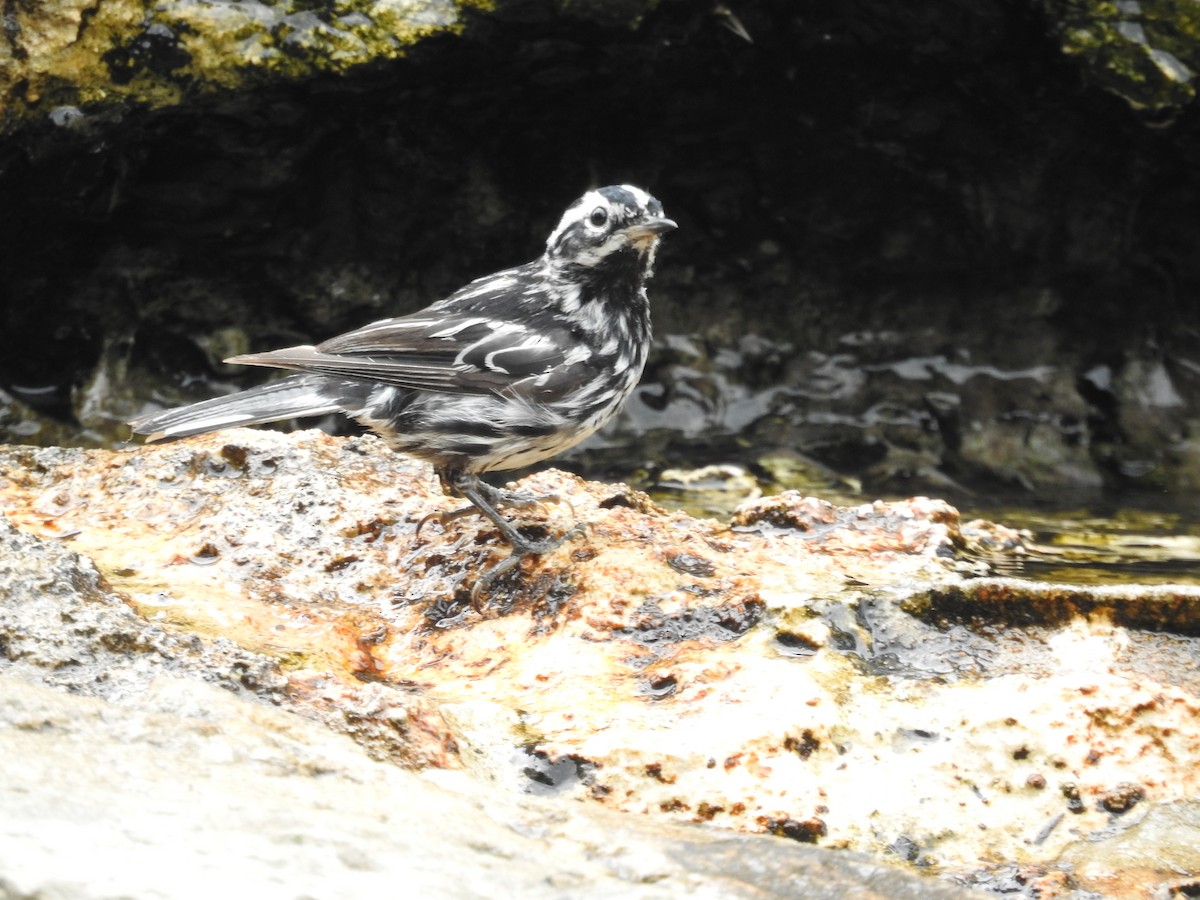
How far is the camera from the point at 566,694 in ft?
11.3

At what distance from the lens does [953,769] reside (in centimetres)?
318

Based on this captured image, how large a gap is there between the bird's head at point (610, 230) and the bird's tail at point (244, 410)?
1056mm

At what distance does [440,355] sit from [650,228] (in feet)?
2.97

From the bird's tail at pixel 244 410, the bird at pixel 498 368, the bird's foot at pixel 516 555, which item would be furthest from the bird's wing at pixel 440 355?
the bird's foot at pixel 516 555

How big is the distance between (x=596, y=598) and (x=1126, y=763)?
150cm

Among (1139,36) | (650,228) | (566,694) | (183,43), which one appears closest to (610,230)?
(650,228)

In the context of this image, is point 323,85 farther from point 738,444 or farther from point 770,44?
point 738,444

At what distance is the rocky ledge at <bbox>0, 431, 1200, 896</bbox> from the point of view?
2455mm

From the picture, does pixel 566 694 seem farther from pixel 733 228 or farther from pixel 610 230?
pixel 733 228

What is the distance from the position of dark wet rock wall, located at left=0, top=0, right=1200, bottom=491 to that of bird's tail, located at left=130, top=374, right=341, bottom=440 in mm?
1825

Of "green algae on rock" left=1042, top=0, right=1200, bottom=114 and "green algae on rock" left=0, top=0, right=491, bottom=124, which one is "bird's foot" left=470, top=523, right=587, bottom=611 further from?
"green algae on rock" left=1042, top=0, right=1200, bottom=114

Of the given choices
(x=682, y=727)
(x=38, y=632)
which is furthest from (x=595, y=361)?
(x=38, y=632)

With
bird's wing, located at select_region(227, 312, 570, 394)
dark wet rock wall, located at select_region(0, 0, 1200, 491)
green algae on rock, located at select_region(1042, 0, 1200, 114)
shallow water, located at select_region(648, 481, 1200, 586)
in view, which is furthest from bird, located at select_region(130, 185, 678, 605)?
green algae on rock, located at select_region(1042, 0, 1200, 114)

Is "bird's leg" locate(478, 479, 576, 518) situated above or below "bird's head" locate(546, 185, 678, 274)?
below
